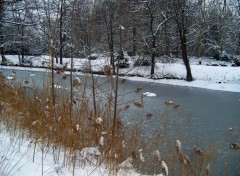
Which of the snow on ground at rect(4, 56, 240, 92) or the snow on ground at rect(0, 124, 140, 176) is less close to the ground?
the snow on ground at rect(0, 124, 140, 176)

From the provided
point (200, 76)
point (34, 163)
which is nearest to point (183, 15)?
point (200, 76)

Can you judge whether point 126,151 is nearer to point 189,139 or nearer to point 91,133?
point 91,133

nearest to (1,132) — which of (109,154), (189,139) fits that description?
(109,154)

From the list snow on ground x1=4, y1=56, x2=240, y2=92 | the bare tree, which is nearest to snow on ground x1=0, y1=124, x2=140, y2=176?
snow on ground x1=4, y1=56, x2=240, y2=92

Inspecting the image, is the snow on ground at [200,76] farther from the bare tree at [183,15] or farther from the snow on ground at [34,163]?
the snow on ground at [34,163]

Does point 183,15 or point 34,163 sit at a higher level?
point 183,15

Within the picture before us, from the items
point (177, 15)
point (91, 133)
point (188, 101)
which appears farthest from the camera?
point (177, 15)

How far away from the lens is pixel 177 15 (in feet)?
74.3

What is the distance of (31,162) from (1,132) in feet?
3.70

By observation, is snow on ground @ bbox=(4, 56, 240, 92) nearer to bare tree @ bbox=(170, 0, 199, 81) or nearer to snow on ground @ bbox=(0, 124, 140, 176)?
bare tree @ bbox=(170, 0, 199, 81)

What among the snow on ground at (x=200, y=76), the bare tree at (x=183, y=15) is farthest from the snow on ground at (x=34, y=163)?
the bare tree at (x=183, y=15)

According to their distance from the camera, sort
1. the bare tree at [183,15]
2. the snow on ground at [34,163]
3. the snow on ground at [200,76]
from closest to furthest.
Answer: the snow on ground at [34,163], the snow on ground at [200,76], the bare tree at [183,15]

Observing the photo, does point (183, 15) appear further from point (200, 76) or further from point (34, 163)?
point (34, 163)

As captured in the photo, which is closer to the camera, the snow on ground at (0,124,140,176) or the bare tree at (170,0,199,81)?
the snow on ground at (0,124,140,176)
